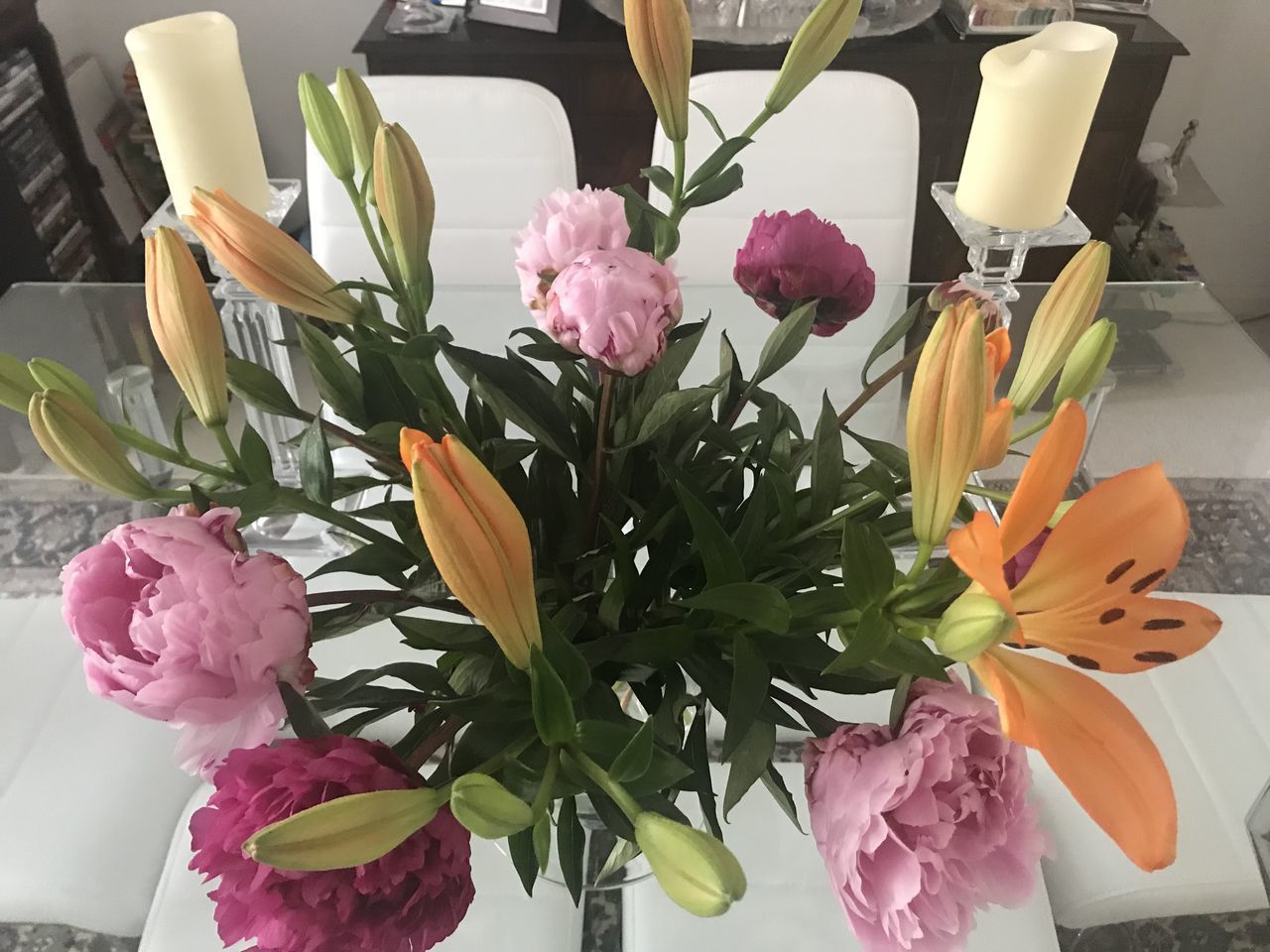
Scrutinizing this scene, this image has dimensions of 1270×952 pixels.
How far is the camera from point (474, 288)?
1.25 metres

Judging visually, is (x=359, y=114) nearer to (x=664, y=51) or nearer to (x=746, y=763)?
(x=664, y=51)

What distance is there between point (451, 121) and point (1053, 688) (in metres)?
1.08

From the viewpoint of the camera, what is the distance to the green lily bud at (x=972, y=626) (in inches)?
12.0

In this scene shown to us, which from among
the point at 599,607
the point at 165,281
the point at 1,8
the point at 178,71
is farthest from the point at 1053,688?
the point at 1,8

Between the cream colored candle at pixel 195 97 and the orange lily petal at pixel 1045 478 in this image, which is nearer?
the orange lily petal at pixel 1045 478

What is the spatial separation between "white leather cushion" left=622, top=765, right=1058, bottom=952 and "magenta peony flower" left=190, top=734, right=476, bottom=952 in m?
0.33

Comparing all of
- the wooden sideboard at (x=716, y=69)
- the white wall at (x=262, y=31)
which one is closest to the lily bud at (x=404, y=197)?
the wooden sideboard at (x=716, y=69)

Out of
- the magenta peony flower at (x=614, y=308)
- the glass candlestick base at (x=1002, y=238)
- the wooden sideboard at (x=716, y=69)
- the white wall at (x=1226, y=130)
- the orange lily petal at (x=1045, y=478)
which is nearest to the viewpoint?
the orange lily petal at (x=1045, y=478)

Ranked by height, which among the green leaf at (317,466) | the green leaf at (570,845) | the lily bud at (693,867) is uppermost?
the green leaf at (317,466)

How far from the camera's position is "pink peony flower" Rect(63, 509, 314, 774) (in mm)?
369

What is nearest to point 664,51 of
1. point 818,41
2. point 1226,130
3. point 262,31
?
point 818,41

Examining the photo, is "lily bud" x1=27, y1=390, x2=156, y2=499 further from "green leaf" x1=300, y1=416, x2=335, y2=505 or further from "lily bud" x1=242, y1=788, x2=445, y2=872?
"lily bud" x1=242, y1=788, x2=445, y2=872

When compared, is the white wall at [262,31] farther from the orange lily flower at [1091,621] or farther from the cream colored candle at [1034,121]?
the orange lily flower at [1091,621]

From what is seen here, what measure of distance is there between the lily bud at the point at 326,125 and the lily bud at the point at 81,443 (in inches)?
8.0
